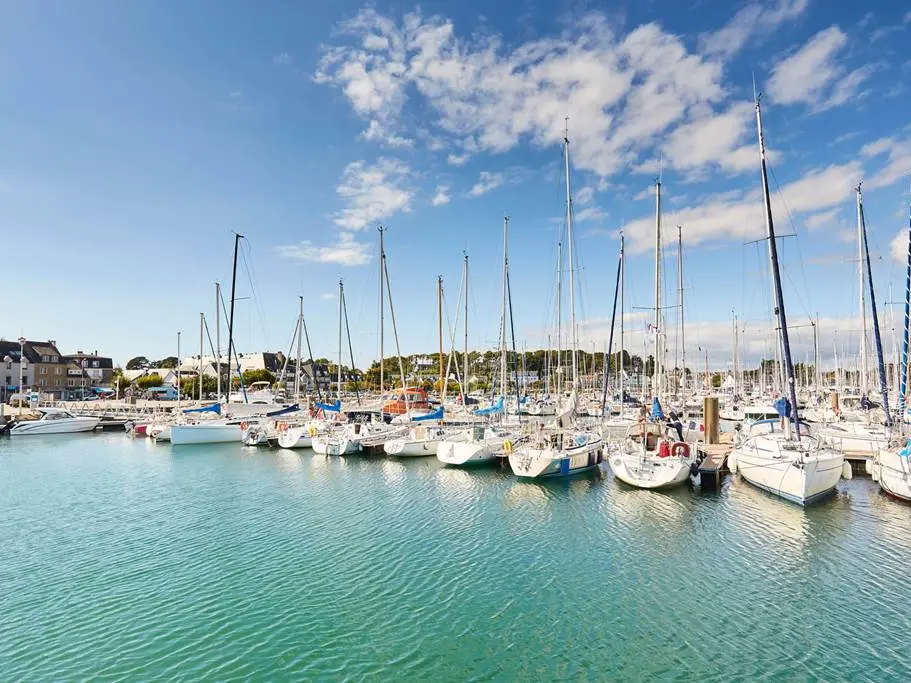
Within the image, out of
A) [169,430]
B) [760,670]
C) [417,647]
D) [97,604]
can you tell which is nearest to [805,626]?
[760,670]

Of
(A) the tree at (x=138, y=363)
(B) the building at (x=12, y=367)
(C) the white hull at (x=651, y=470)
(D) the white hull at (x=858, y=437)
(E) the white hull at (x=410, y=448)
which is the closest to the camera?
(C) the white hull at (x=651, y=470)

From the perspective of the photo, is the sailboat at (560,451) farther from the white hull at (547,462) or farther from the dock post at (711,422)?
the dock post at (711,422)

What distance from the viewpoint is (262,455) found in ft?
132

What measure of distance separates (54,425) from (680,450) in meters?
64.8

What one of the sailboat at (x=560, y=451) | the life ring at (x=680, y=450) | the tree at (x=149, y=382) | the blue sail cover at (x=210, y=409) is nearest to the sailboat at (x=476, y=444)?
the sailboat at (x=560, y=451)

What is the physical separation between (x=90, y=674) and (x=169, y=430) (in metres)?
43.3

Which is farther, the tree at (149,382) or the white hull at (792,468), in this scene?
the tree at (149,382)

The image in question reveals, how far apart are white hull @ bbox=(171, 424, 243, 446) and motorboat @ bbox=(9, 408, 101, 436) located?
21661 mm

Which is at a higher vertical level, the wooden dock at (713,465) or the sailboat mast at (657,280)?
the sailboat mast at (657,280)

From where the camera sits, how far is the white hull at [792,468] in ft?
72.1

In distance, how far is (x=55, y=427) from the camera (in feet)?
186

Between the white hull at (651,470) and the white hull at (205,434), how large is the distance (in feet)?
122

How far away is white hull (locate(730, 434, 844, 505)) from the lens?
22.0m

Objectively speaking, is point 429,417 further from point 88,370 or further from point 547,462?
A: point 88,370
